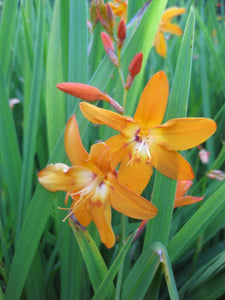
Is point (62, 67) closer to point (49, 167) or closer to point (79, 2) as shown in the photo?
point (79, 2)

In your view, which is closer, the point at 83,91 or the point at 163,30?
the point at 83,91

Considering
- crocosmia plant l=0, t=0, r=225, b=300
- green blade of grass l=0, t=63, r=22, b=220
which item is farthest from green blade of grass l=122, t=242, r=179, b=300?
green blade of grass l=0, t=63, r=22, b=220

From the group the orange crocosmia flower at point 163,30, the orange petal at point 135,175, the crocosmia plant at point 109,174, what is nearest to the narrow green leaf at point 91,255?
the crocosmia plant at point 109,174

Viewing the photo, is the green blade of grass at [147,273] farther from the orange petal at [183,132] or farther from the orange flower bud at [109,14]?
the orange flower bud at [109,14]

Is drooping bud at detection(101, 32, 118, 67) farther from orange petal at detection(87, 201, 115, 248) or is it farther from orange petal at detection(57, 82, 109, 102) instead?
orange petal at detection(87, 201, 115, 248)

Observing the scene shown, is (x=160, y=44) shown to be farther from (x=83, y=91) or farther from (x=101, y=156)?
(x=101, y=156)

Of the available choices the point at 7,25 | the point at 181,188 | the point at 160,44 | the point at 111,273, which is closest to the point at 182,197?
the point at 181,188
